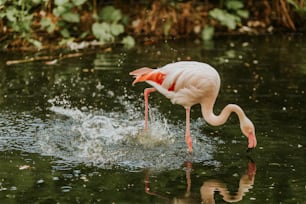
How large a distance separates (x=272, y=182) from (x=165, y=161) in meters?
1.01

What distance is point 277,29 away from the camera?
13.7 meters

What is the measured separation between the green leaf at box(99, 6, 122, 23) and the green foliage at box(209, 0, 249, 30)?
1.53m

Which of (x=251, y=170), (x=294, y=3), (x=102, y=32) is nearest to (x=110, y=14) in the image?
(x=102, y=32)

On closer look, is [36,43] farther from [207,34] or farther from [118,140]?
[118,140]

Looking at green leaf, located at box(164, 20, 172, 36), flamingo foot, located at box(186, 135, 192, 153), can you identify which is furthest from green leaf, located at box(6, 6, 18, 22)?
flamingo foot, located at box(186, 135, 192, 153)

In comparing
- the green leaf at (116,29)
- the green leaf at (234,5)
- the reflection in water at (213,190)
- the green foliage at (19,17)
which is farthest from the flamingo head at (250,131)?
the green leaf at (234,5)

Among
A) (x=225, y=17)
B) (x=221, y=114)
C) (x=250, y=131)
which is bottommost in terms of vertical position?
(x=250, y=131)

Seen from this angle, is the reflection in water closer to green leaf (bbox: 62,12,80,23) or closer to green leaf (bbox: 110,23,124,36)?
green leaf (bbox: 110,23,124,36)

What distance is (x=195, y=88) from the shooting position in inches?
290

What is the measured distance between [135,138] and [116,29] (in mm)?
5081

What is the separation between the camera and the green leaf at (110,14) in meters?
12.8

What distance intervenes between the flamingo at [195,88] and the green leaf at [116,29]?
470 cm

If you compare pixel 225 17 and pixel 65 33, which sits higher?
pixel 225 17

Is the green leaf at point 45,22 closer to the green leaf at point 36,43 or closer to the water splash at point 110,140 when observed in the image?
the green leaf at point 36,43
